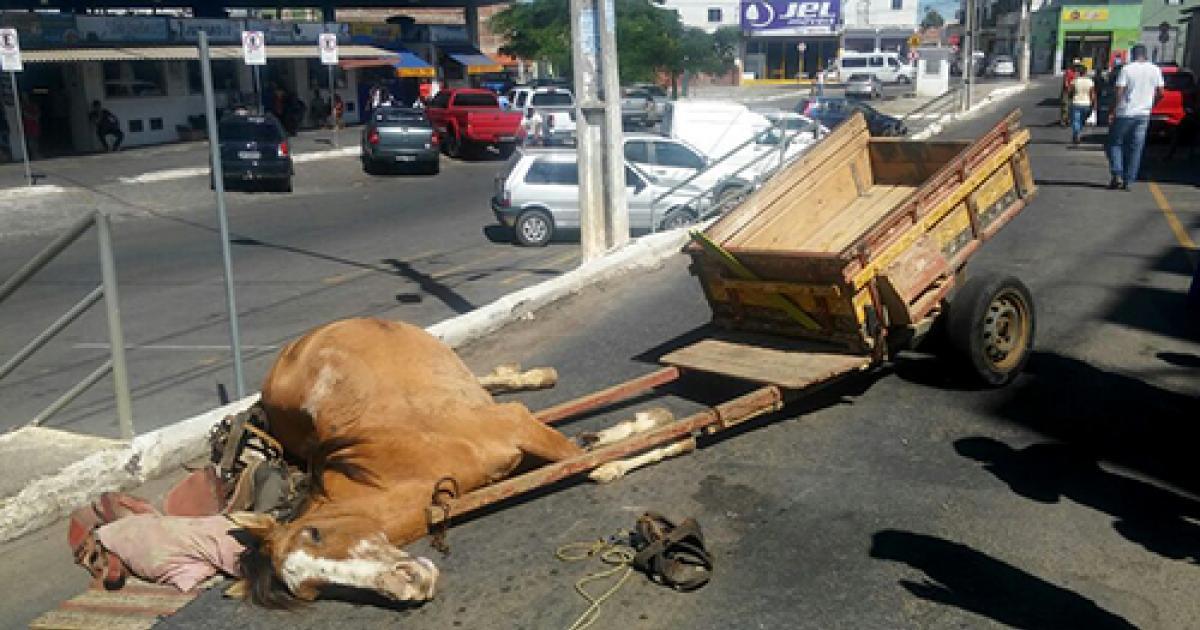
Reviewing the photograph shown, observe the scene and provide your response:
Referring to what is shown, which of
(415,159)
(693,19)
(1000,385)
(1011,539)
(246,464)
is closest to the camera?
(1011,539)

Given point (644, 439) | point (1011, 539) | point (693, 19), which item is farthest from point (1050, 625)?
point (693, 19)

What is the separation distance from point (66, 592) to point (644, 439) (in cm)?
310

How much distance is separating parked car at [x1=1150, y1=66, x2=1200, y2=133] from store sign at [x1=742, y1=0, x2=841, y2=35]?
51.0 m

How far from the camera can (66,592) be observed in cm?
A: 511

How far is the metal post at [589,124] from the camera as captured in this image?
40.3 feet

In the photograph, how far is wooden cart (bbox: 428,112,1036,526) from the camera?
645 cm

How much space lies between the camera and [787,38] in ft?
254

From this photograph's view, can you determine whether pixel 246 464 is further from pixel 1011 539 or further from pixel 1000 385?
pixel 1000 385

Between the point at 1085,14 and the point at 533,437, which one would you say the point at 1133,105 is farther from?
the point at 1085,14

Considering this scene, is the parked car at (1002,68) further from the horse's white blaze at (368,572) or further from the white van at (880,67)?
the horse's white blaze at (368,572)

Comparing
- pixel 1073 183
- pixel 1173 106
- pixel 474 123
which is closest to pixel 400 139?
pixel 474 123

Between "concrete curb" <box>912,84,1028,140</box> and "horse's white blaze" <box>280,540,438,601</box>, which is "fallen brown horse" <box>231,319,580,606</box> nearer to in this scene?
"horse's white blaze" <box>280,540,438,601</box>

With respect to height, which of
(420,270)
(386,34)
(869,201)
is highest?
Result: (386,34)

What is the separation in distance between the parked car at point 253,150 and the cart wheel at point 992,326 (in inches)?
806
